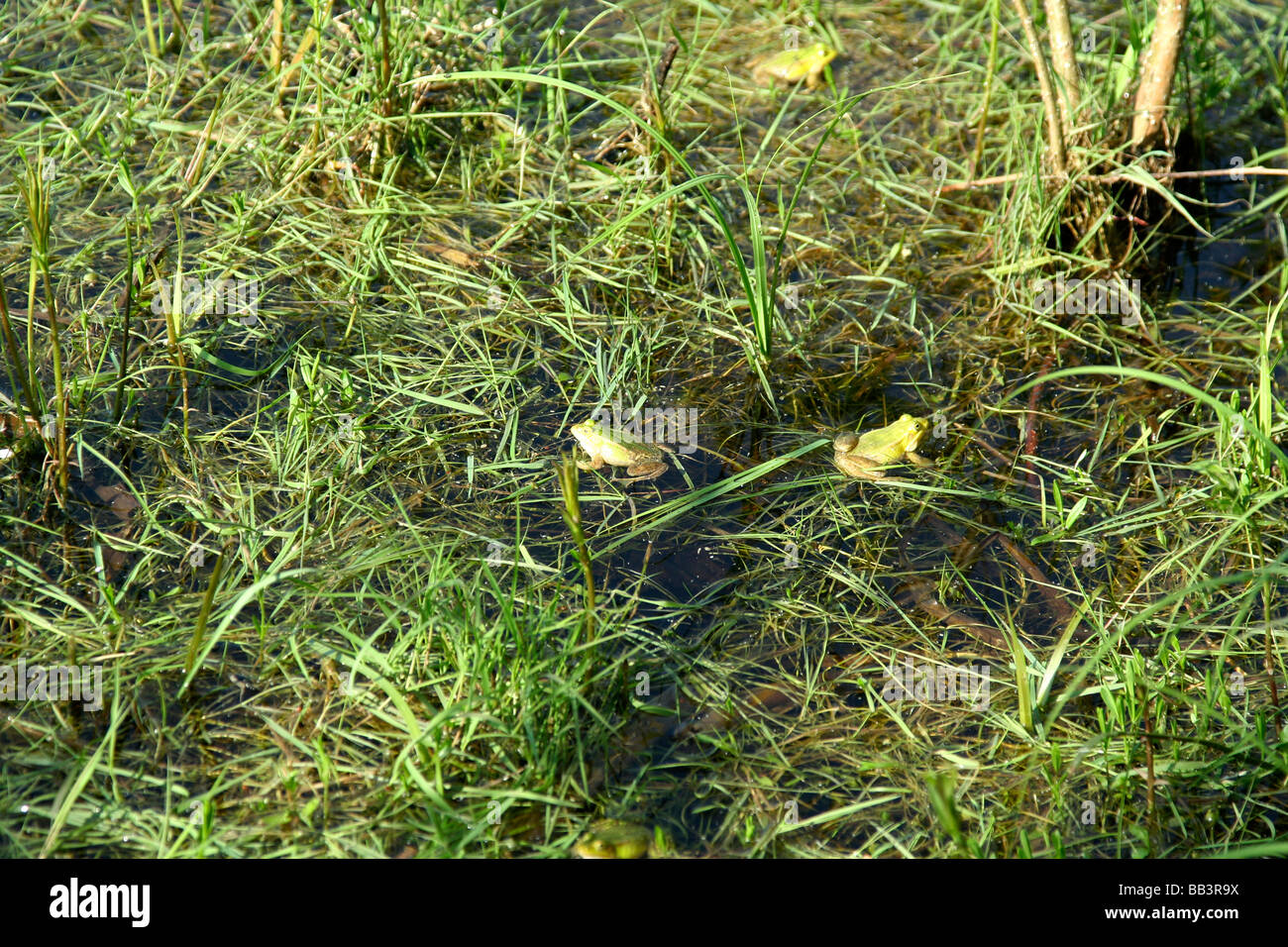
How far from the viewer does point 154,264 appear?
11.1ft

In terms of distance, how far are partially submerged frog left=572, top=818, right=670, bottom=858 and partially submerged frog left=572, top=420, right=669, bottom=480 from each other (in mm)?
1119

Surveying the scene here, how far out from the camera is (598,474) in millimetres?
3371

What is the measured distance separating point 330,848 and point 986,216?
10.5 ft

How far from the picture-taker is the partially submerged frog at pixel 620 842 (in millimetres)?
2508

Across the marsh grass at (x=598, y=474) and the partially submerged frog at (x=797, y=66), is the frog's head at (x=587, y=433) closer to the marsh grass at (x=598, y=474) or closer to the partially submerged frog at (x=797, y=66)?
the marsh grass at (x=598, y=474)

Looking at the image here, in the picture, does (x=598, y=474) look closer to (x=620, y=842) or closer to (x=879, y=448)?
(x=879, y=448)

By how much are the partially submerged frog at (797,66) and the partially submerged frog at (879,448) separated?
6.36 feet

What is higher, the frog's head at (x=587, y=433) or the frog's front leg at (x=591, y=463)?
the frog's head at (x=587, y=433)

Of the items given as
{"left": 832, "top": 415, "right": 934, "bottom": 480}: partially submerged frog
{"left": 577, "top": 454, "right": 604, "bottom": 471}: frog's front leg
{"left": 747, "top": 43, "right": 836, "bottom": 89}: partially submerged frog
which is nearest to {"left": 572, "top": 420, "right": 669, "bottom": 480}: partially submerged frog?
{"left": 577, "top": 454, "right": 604, "bottom": 471}: frog's front leg

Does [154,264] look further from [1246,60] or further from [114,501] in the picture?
[1246,60]

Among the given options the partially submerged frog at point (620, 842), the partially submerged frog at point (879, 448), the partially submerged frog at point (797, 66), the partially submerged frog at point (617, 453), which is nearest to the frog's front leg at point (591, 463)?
the partially submerged frog at point (617, 453)
